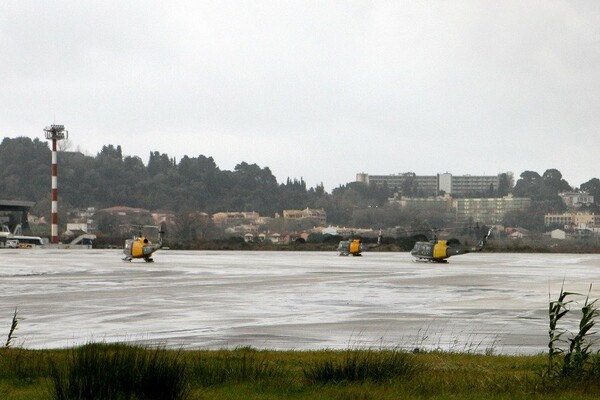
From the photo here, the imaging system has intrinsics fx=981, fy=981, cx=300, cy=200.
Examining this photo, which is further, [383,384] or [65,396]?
[383,384]

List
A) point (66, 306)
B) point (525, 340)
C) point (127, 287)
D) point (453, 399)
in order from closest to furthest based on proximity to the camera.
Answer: point (453, 399), point (525, 340), point (66, 306), point (127, 287)

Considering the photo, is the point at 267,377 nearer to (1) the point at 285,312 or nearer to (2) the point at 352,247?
(1) the point at 285,312

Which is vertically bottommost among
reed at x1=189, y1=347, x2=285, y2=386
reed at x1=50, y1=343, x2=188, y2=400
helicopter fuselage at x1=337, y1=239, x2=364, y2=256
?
helicopter fuselage at x1=337, y1=239, x2=364, y2=256

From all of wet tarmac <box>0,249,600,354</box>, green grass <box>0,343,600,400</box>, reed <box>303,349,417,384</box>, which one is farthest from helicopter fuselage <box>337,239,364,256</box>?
reed <box>303,349,417,384</box>

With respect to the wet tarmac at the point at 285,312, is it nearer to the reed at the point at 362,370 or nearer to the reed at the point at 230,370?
the reed at the point at 230,370

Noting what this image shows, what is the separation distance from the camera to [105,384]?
9.21 m

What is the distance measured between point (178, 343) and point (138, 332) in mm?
2178

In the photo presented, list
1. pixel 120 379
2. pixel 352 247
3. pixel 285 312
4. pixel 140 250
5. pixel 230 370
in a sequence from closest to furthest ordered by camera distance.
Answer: pixel 120 379 → pixel 230 370 → pixel 285 312 → pixel 140 250 → pixel 352 247

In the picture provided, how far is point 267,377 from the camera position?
1170 centimetres

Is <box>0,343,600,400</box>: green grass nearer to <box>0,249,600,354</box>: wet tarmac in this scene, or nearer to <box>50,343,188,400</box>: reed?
<box>50,343,188,400</box>: reed

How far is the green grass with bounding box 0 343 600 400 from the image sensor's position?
31.1 ft

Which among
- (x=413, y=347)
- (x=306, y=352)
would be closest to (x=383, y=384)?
(x=306, y=352)

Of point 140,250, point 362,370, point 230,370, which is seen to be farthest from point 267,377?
point 140,250

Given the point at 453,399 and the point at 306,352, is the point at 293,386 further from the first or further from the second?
the point at 306,352
